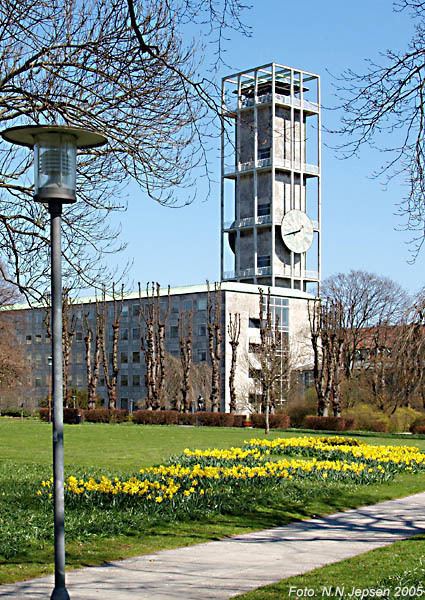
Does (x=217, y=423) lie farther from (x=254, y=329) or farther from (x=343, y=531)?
(x=343, y=531)

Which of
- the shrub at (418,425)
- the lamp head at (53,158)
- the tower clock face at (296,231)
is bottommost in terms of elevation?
the shrub at (418,425)

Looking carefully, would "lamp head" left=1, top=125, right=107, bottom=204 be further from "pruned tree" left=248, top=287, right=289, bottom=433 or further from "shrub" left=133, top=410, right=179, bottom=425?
"shrub" left=133, top=410, right=179, bottom=425

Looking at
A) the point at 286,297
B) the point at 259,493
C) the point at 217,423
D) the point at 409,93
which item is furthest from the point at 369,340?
the point at 409,93

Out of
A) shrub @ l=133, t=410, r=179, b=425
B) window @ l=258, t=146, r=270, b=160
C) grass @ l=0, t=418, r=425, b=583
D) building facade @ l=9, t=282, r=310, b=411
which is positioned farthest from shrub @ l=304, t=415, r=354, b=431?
window @ l=258, t=146, r=270, b=160

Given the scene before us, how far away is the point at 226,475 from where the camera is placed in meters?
14.7

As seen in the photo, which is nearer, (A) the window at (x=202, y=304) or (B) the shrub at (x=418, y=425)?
(B) the shrub at (x=418, y=425)

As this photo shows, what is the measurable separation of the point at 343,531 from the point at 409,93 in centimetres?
534

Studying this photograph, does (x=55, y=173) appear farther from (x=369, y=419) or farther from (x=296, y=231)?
(x=296, y=231)

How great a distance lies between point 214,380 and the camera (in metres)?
54.0

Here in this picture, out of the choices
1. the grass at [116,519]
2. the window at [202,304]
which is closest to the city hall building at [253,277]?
the window at [202,304]

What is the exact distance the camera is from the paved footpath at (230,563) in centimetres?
749

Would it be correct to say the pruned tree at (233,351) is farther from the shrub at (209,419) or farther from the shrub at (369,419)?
the shrub at (369,419)

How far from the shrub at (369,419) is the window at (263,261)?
36.4 meters

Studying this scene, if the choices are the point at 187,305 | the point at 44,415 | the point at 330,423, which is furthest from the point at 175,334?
the point at 330,423
